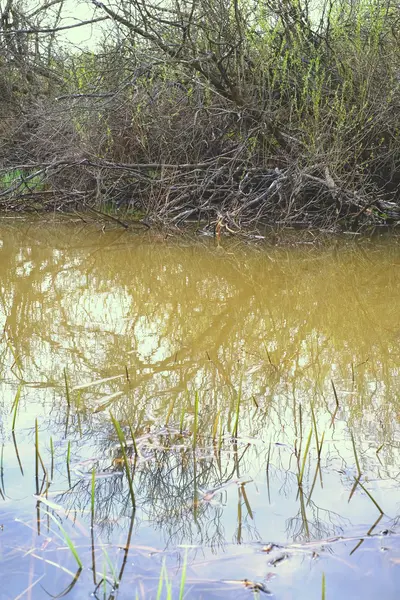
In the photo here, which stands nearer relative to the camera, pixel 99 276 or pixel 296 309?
pixel 296 309

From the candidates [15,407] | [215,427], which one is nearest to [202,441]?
[215,427]

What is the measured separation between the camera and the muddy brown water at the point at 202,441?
4.59 ft

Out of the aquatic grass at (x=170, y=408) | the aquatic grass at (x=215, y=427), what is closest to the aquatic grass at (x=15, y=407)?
the aquatic grass at (x=170, y=408)

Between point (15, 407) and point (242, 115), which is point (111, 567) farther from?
point (242, 115)

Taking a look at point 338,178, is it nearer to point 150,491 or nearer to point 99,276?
point 99,276

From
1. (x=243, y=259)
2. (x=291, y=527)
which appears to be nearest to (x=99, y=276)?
(x=243, y=259)

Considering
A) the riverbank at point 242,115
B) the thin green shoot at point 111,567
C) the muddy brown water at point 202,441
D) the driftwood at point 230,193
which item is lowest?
the thin green shoot at point 111,567

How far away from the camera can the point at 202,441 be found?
6.68 feet

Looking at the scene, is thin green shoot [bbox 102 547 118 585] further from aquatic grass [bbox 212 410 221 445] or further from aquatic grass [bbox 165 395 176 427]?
aquatic grass [bbox 165 395 176 427]

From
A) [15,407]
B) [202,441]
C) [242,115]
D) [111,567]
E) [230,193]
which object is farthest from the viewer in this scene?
[230,193]

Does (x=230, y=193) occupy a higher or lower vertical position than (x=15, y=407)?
higher

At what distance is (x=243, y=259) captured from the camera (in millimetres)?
5391

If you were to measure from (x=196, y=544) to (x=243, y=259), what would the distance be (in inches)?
158

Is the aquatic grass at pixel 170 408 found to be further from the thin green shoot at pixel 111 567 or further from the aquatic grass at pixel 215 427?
the thin green shoot at pixel 111 567
